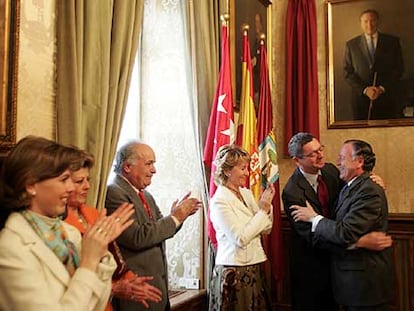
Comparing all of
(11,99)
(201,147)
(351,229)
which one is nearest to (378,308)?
(351,229)

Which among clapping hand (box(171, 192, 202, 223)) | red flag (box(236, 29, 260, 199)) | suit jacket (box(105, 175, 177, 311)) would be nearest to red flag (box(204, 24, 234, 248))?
red flag (box(236, 29, 260, 199))

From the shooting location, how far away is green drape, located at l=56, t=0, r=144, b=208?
254cm

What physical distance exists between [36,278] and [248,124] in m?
2.93

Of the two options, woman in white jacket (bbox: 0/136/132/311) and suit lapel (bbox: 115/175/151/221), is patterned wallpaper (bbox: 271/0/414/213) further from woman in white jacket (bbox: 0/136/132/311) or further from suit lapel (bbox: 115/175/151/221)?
woman in white jacket (bbox: 0/136/132/311)

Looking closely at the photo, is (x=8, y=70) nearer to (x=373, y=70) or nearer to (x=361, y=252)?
(x=361, y=252)

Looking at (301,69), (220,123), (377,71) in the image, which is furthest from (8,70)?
(377,71)

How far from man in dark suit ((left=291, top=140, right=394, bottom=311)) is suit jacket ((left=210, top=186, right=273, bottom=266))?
18.4 inches

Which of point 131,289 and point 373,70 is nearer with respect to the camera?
point 131,289

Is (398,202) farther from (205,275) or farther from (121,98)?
(121,98)

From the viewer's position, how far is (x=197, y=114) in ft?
13.4

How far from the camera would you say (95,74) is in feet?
8.94

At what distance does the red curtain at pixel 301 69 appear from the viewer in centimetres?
559

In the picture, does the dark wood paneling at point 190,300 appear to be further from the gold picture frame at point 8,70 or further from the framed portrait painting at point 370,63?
the framed portrait painting at point 370,63

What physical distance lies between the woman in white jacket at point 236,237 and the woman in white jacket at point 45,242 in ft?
4.86
